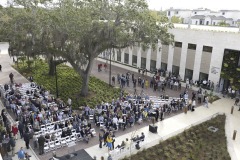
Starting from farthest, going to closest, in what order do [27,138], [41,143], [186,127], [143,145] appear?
[186,127] < [143,145] < [27,138] < [41,143]

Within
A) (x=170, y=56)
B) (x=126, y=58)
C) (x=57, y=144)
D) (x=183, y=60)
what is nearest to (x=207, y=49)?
(x=183, y=60)

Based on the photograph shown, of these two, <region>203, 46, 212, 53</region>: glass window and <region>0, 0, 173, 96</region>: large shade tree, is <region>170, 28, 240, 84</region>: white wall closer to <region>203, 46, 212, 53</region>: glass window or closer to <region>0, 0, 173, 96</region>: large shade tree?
<region>203, 46, 212, 53</region>: glass window

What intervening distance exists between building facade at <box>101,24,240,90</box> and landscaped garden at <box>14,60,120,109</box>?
15.4ft

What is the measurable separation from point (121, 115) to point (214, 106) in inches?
427

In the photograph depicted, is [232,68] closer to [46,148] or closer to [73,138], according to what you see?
[73,138]

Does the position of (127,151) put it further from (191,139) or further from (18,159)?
(18,159)

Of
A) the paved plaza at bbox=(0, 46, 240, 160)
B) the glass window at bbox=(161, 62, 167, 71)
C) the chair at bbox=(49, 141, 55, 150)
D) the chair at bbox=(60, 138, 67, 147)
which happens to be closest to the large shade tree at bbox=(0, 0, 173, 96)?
the paved plaza at bbox=(0, 46, 240, 160)

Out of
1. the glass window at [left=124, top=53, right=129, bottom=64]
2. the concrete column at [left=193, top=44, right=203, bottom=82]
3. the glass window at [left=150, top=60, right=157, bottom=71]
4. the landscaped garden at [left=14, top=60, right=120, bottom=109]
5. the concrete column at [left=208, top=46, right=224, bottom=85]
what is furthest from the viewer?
the glass window at [left=124, top=53, right=129, bottom=64]

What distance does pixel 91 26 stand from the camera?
1906cm

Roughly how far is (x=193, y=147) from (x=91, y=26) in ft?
40.3

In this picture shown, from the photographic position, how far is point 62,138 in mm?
15750

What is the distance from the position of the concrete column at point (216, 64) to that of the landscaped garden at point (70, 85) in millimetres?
11506

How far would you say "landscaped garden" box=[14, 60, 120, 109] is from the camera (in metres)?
23.3

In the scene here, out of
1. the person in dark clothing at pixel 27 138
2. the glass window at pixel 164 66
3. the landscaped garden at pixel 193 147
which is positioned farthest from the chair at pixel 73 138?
the glass window at pixel 164 66
